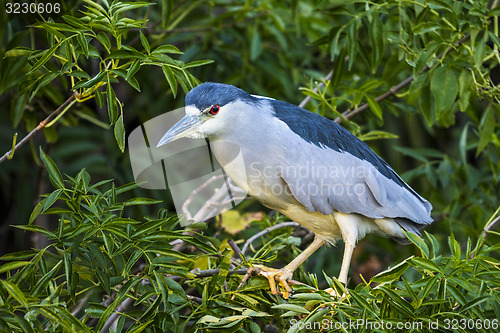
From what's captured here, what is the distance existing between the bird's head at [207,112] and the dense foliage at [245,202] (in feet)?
0.47

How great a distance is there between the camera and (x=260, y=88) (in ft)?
11.0

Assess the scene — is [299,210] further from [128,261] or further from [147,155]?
[128,261]

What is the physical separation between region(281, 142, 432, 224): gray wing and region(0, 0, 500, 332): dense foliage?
224 mm

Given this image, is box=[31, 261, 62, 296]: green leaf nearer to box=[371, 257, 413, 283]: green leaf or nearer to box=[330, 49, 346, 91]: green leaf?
box=[371, 257, 413, 283]: green leaf

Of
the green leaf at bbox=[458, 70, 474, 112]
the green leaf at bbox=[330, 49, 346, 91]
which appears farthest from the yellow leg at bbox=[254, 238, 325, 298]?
the green leaf at bbox=[458, 70, 474, 112]

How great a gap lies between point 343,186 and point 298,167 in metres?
0.22

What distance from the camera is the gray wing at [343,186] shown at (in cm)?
224

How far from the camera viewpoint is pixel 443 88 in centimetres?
231

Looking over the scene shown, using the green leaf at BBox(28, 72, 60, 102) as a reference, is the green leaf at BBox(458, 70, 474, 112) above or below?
below

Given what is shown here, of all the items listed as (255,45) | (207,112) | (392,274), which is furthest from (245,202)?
(392,274)

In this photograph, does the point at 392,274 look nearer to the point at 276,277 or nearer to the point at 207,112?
the point at 276,277

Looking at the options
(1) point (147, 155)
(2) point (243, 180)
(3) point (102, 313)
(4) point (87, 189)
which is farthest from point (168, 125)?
(3) point (102, 313)

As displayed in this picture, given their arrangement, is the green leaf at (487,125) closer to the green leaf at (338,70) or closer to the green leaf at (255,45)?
the green leaf at (338,70)

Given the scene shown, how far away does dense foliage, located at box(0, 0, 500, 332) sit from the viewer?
1620mm
